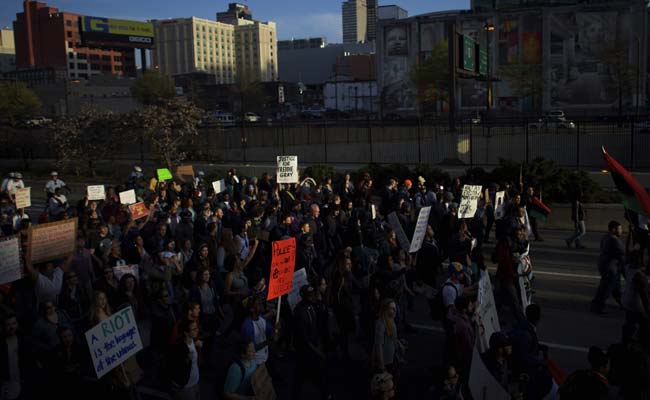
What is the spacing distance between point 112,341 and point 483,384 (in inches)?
128

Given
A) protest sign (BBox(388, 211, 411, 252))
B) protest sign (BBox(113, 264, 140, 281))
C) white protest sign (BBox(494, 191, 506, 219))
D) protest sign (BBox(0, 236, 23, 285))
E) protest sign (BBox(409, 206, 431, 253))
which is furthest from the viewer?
white protest sign (BBox(494, 191, 506, 219))

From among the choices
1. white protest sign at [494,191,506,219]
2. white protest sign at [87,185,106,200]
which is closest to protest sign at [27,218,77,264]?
white protest sign at [87,185,106,200]

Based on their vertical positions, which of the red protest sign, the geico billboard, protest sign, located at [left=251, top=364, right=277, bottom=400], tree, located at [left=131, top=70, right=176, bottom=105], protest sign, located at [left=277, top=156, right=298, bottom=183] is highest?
the geico billboard

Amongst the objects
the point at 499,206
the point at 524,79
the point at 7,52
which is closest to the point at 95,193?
the point at 499,206

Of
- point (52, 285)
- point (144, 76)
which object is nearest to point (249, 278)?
point (52, 285)

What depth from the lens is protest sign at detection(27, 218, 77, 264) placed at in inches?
365

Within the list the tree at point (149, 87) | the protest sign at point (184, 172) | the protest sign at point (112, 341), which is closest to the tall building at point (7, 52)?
the tree at point (149, 87)

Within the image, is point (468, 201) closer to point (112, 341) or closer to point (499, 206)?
point (499, 206)

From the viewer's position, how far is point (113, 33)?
11206cm

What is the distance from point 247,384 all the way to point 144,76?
93718 mm

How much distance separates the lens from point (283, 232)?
433 inches

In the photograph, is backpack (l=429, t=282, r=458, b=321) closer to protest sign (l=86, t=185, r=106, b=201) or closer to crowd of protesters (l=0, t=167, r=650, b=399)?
crowd of protesters (l=0, t=167, r=650, b=399)

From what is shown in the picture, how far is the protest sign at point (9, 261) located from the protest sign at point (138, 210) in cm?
397

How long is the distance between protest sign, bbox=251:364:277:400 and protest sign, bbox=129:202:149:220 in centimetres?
722
